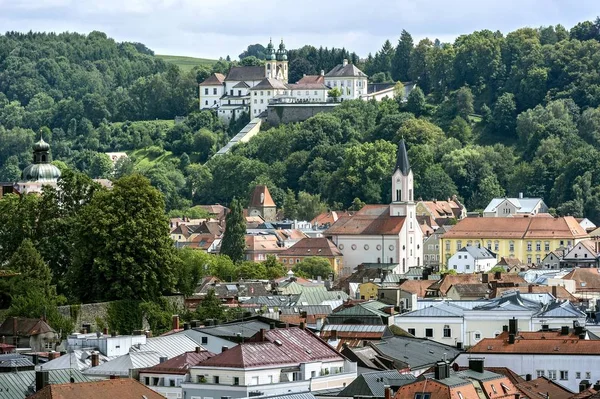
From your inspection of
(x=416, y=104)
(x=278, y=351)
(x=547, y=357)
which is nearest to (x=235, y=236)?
(x=416, y=104)

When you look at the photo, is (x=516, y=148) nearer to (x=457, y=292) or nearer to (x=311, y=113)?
(x=311, y=113)

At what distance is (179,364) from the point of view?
162 feet

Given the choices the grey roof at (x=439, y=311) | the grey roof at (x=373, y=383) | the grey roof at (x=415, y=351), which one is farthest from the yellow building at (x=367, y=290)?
the grey roof at (x=373, y=383)

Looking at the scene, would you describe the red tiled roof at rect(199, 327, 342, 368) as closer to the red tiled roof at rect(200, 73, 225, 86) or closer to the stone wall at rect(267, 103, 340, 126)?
the stone wall at rect(267, 103, 340, 126)

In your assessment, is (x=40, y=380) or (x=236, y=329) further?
(x=236, y=329)

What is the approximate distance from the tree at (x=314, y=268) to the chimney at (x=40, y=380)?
69.6m

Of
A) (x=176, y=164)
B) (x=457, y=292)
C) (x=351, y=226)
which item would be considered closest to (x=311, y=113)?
(x=176, y=164)

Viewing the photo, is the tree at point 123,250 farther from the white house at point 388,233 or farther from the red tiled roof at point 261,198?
the red tiled roof at point 261,198

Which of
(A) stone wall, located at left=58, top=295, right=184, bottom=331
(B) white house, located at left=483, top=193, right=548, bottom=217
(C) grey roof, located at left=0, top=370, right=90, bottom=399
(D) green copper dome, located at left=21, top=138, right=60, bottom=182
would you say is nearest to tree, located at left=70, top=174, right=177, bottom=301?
(A) stone wall, located at left=58, top=295, right=184, bottom=331

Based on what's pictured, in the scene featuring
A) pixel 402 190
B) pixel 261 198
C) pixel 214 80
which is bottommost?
pixel 261 198

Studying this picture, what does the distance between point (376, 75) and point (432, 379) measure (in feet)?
504

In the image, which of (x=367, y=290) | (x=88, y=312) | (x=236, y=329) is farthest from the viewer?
(x=367, y=290)

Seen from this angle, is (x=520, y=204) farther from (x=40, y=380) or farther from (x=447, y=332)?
(x=40, y=380)

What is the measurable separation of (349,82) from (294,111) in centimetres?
694
